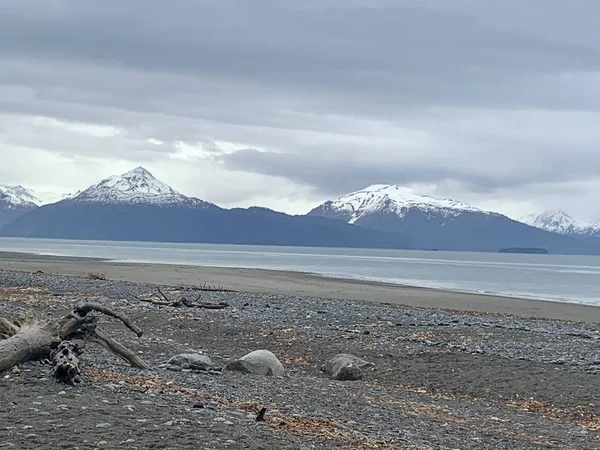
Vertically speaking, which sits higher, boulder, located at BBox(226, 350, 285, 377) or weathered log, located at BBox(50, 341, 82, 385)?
weathered log, located at BBox(50, 341, 82, 385)

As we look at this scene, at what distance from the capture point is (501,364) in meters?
21.4

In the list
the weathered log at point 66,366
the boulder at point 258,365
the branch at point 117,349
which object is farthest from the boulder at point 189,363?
the weathered log at point 66,366

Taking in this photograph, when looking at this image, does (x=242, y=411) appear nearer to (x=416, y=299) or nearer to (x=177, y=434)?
(x=177, y=434)

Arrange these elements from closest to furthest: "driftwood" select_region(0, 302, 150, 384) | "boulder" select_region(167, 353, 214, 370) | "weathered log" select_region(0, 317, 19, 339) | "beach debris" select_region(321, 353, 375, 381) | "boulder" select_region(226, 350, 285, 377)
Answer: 1. "driftwood" select_region(0, 302, 150, 384)
2. "weathered log" select_region(0, 317, 19, 339)
3. "boulder" select_region(167, 353, 214, 370)
4. "boulder" select_region(226, 350, 285, 377)
5. "beach debris" select_region(321, 353, 375, 381)

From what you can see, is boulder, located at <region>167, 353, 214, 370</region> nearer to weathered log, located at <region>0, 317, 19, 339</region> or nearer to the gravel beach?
the gravel beach

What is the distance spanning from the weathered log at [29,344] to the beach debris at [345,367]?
745 cm

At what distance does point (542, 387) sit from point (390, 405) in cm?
556

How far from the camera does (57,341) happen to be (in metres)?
13.8

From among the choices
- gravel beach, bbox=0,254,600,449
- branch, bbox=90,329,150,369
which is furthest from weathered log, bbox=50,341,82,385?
branch, bbox=90,329,150,369

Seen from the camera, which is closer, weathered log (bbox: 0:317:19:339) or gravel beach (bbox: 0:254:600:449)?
gravel beach (bbox: 0:254:600:449)

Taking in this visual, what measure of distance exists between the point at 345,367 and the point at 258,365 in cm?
251

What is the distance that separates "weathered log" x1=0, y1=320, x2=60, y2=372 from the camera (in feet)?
40.9

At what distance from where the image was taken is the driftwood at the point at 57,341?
1231 cm

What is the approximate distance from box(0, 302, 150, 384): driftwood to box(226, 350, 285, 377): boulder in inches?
85.3
